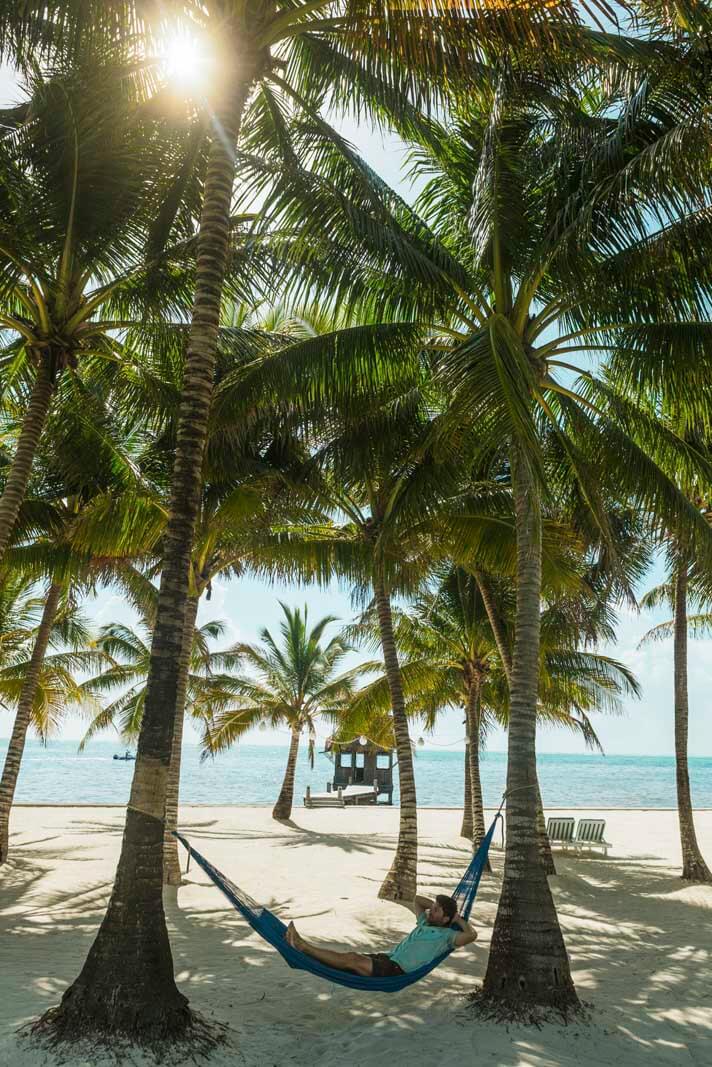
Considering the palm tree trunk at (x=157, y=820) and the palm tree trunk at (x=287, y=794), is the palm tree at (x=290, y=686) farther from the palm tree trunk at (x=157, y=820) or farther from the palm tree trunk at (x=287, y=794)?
the palm tree trunk at (x=157, y=820)

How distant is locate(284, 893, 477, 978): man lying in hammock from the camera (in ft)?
15.2

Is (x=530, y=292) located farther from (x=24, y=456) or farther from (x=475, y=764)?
(x=475, y=764)

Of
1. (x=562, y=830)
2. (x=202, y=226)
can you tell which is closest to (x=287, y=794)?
(x=562, y=830)

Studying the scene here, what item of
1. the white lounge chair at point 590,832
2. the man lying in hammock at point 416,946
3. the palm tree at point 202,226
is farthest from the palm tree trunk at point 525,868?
the white lounge chair at point 590,832

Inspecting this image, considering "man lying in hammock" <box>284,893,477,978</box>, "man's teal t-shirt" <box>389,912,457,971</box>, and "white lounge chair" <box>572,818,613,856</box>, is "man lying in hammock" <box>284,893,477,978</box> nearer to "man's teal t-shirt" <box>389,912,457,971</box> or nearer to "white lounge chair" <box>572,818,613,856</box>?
Answer: "man's teal t-shirt" <box>389,912,457,971</box>

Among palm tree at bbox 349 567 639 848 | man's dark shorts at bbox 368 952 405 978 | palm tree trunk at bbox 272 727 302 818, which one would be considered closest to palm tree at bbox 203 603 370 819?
palm tree trunk at bbox 272 727 302 818

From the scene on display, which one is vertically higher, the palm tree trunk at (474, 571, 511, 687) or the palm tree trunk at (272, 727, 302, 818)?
the palm tree trunk at (474, 571, 511, 687)

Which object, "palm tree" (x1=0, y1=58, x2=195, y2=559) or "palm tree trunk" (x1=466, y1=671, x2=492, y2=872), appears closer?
"palm tree" (x1=0, y1=58, x2=195, y2=559)

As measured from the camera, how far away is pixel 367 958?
4793 mm

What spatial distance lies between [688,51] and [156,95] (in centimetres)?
439

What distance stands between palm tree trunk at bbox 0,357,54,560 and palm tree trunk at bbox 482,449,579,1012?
4.41m

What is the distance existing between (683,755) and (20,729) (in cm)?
984

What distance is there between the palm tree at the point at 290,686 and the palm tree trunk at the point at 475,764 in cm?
527

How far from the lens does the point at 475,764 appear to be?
48.2 feet
